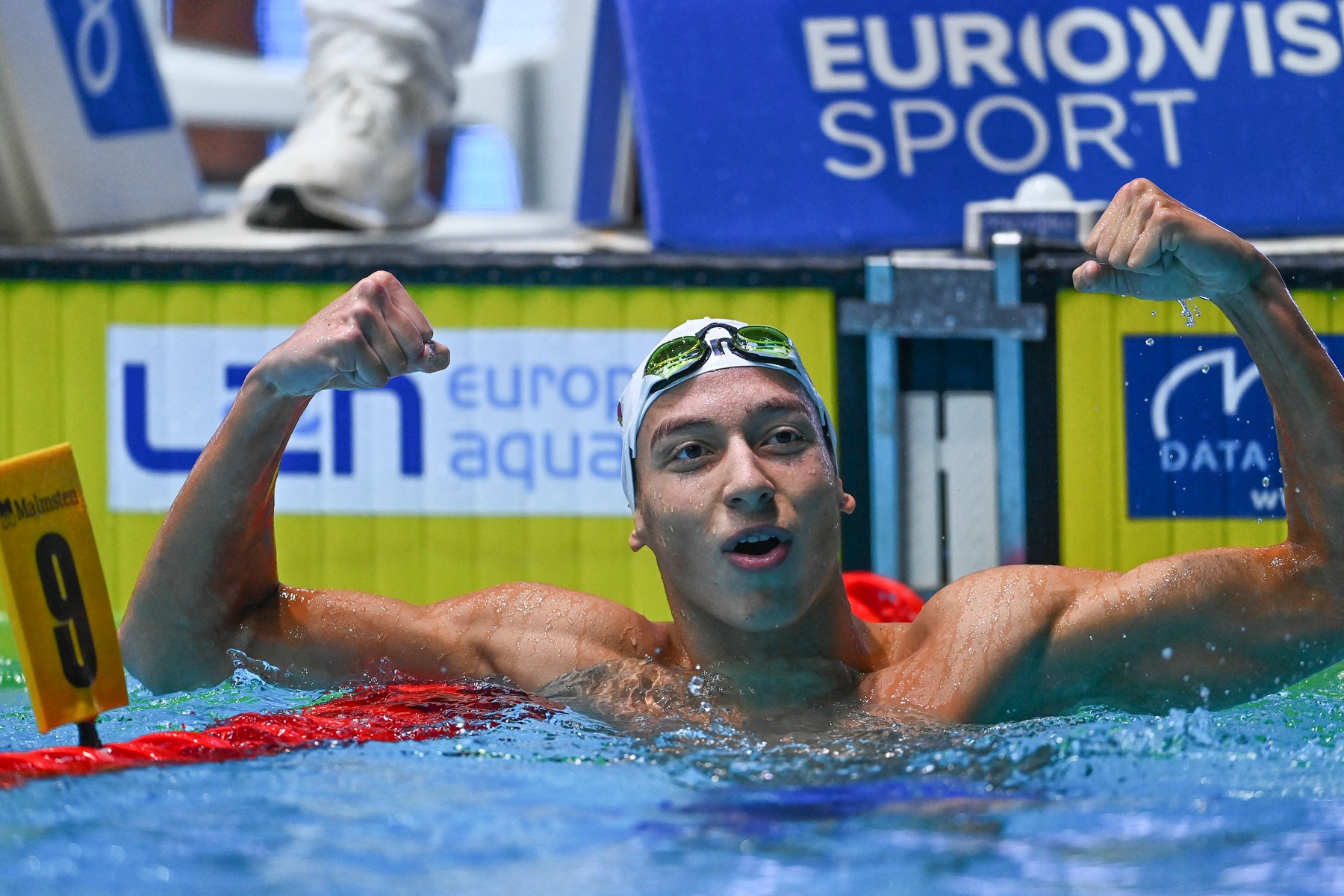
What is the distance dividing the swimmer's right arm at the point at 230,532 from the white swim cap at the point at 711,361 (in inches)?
15.7

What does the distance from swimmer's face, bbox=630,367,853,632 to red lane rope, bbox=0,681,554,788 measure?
1.22ft

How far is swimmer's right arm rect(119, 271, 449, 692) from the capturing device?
2.29 meters

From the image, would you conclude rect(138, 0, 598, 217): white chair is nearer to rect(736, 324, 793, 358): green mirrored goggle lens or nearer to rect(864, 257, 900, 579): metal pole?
rect(864, 257, 900, 579): metal pole

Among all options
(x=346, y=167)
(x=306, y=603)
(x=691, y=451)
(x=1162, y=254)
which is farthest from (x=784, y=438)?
(x=346, y=167)

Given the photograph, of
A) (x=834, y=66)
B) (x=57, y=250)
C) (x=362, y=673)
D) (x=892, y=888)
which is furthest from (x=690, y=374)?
(x=57, y=250)

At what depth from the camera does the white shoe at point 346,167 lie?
4645mm

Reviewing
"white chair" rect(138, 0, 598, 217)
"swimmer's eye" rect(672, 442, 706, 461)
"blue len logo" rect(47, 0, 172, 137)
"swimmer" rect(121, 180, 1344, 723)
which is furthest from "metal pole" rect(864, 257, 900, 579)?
"white chair" rect(138, 0, 598, 217)

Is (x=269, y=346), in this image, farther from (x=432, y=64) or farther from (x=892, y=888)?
(x=892, y=888)

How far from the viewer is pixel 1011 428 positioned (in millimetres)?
3857

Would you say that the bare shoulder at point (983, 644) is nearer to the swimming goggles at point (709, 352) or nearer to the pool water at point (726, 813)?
the pool water at point (726, 813)

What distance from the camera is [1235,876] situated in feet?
5.92

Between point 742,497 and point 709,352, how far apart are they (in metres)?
0.33

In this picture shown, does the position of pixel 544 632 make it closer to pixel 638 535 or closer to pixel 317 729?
pixel 638 535

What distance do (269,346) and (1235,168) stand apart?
8.35 feet
